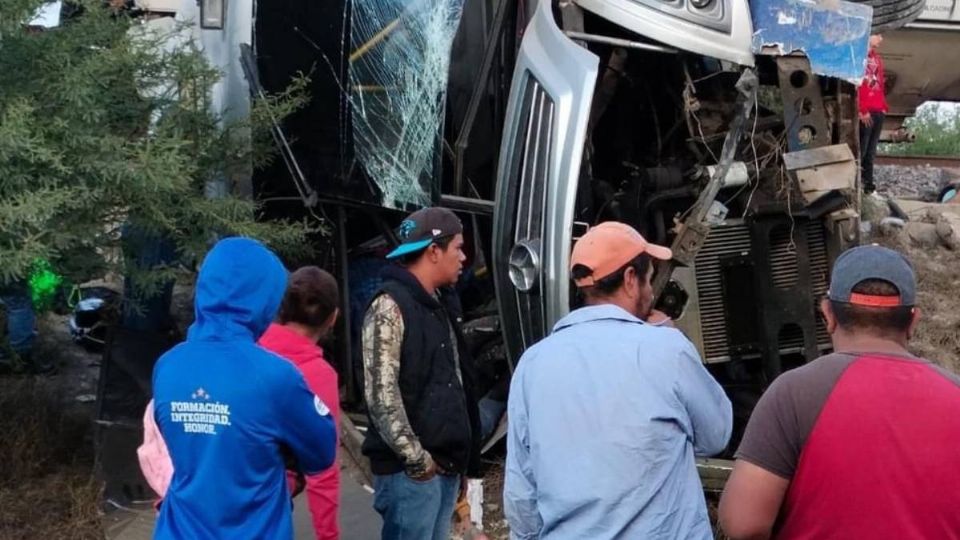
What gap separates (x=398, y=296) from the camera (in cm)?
358

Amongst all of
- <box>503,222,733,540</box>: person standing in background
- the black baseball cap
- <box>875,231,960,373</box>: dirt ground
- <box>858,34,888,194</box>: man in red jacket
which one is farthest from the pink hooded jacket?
<box>858,34,888,194</box>: man in red jacket

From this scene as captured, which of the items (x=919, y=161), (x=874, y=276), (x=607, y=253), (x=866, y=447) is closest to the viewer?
(x=866, y=447)

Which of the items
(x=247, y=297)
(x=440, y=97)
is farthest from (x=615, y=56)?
(x=247, y=297)

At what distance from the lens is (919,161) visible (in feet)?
44.9

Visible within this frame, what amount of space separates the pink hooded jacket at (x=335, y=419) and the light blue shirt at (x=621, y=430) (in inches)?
35.9

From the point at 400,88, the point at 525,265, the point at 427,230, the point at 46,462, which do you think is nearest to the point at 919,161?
the point at 400,88

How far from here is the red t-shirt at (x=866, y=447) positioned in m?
2.35

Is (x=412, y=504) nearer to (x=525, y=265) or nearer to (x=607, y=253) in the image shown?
(x=607, y=253)

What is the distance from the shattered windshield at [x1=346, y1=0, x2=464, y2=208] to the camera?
565cm

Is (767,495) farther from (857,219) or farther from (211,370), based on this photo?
(857,219)

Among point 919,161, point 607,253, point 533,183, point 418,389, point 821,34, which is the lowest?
point 418,389

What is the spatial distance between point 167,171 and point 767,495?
3.35 metres

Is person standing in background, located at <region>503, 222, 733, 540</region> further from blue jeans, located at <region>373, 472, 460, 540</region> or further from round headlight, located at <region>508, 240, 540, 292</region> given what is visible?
round headlight, located at <region>508, 240, 540, 292</region>

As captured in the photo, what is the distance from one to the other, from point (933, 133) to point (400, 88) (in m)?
13.5
